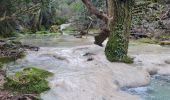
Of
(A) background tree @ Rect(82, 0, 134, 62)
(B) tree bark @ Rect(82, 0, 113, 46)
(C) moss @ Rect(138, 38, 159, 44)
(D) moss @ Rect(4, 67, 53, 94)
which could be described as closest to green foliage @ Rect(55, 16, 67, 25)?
(C) moss @ Rect(138, 38, 159, 44)

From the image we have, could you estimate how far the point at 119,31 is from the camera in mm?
11203

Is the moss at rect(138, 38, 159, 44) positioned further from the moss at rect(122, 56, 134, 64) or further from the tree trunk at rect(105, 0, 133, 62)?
the tree trunk at rect(105, 0, 133, 62)

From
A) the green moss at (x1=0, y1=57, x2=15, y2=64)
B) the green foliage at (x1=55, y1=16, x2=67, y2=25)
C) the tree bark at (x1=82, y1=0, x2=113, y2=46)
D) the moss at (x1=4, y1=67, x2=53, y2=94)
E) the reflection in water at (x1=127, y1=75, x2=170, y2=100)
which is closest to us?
the moss at (x1=4, y1=67, x2=53, y2=94)

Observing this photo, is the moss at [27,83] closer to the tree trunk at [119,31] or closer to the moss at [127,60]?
the tree trunk at [119,31]

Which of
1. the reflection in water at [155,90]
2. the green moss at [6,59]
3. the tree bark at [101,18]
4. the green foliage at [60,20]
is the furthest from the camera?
the green foliage at [60,20]

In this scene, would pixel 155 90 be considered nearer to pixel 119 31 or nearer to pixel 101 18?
pixel 119 31

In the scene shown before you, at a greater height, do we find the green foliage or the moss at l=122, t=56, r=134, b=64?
the moss at l=122, t=56, r=134, b=64

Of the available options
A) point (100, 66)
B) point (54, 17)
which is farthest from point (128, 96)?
point (54, 17)

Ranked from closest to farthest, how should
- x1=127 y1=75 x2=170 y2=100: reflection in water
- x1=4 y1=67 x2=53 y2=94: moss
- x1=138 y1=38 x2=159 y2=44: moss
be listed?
x1=4 y1=67 x2=53 y2=94: moss < x1=127 y1=75 x2=170 y2=100: reflection in water < x1=138 y1=38 x2=159 y2=44: moss

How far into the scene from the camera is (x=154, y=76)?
34.0 ft

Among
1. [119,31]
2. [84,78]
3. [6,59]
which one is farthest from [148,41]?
[84,78]

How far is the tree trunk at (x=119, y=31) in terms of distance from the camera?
1120cm

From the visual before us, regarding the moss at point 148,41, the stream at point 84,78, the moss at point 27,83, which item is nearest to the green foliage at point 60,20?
the moss at point 148,41

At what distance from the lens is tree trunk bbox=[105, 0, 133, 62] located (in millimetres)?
11195
